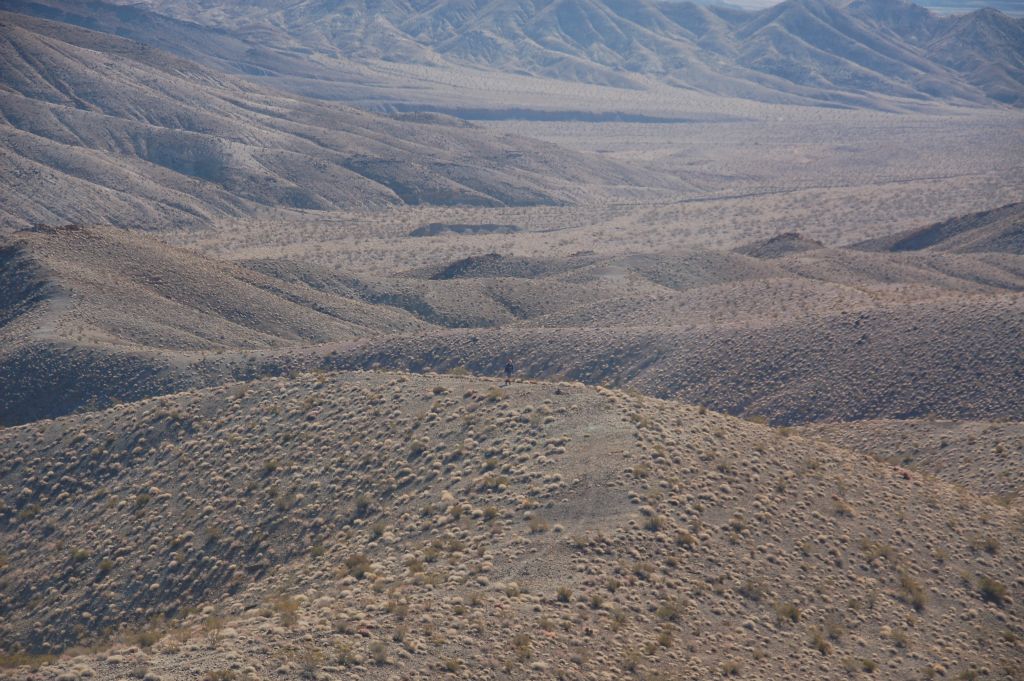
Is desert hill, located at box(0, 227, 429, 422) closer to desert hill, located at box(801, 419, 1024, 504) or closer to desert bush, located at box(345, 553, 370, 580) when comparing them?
desert bush, located at box(345, 553, 370, 580)

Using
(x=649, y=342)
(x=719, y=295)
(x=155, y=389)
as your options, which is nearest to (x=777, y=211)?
(x=719, y=295)

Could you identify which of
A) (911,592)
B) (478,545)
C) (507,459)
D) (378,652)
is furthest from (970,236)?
(378,652)

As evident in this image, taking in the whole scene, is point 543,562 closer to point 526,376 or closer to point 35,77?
point 526,376

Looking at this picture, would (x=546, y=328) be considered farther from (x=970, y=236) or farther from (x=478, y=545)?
(x=970, y=236)

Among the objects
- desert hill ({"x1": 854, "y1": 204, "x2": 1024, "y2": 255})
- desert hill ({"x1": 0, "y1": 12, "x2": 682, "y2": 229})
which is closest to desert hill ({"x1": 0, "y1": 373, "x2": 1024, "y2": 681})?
desert hill ({"x1": 854, "y1": 204, "x2": 1024, "y2": 255})

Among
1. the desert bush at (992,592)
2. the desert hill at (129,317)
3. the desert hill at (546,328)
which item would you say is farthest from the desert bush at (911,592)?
the desert hill at (129,317)

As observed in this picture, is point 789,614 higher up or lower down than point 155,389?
higher up
